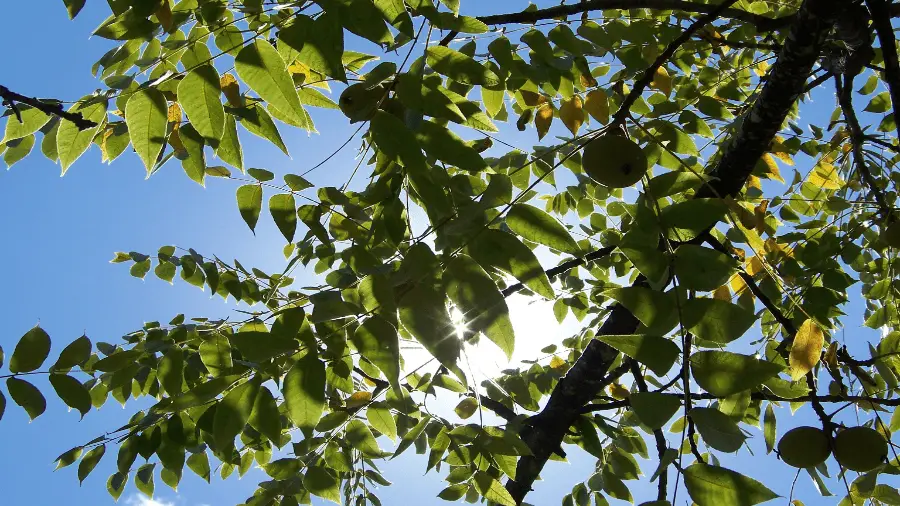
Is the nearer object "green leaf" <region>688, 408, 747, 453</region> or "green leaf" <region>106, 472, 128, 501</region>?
"green leaf" <region>688, 408, 747, 453</region>

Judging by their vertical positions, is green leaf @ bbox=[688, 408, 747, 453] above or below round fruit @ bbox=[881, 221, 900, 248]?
below

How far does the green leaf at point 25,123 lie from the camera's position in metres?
1.88

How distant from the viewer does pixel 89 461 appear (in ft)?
7.98

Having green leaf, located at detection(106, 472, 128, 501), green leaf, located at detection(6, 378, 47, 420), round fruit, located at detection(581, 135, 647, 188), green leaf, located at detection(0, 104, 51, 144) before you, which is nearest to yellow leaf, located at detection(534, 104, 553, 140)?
round fruit, located at detection(581, 135, 647, 188)

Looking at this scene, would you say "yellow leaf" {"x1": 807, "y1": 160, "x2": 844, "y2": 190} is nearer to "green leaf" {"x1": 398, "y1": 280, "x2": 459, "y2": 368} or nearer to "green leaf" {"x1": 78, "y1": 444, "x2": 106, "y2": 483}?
"green leaf" {"x1": 398, "y1": 280, "x2": 459, "y2": 368}

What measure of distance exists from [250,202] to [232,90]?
1.29 feet

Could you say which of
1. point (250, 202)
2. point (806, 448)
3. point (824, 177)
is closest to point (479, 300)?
point (250, 202)

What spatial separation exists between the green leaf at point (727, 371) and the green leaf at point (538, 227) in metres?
0.40

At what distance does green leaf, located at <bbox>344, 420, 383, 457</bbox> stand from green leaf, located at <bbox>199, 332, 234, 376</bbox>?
53cm

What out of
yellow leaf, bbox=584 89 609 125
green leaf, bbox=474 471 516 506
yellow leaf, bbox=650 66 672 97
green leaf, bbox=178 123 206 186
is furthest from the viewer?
yellow leaf, bbox=650 66 672 97

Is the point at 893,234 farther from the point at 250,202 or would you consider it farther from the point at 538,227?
the point at 250,202

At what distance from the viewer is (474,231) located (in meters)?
1.47

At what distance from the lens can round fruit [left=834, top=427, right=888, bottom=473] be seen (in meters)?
2.00

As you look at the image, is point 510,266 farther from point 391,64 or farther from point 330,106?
point 330,106
